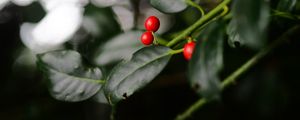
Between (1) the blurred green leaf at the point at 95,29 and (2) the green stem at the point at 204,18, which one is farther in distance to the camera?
(1) the blurred green leaf at the point at 95,29

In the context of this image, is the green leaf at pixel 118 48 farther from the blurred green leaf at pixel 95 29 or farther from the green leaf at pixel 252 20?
the green leaf at pixel 252 20

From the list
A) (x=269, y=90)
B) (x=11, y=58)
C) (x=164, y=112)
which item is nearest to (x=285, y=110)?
(x=269, y=90)

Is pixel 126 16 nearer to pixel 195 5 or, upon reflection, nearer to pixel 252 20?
pixel 195 5

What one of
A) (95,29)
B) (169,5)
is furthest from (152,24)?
(95,29)

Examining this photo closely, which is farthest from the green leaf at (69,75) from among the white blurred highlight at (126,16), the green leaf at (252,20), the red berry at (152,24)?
the white blurred highlight at (126,16)

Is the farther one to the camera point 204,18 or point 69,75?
point 69,75

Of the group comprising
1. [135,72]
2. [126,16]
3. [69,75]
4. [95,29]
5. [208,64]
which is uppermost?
[208,64]
